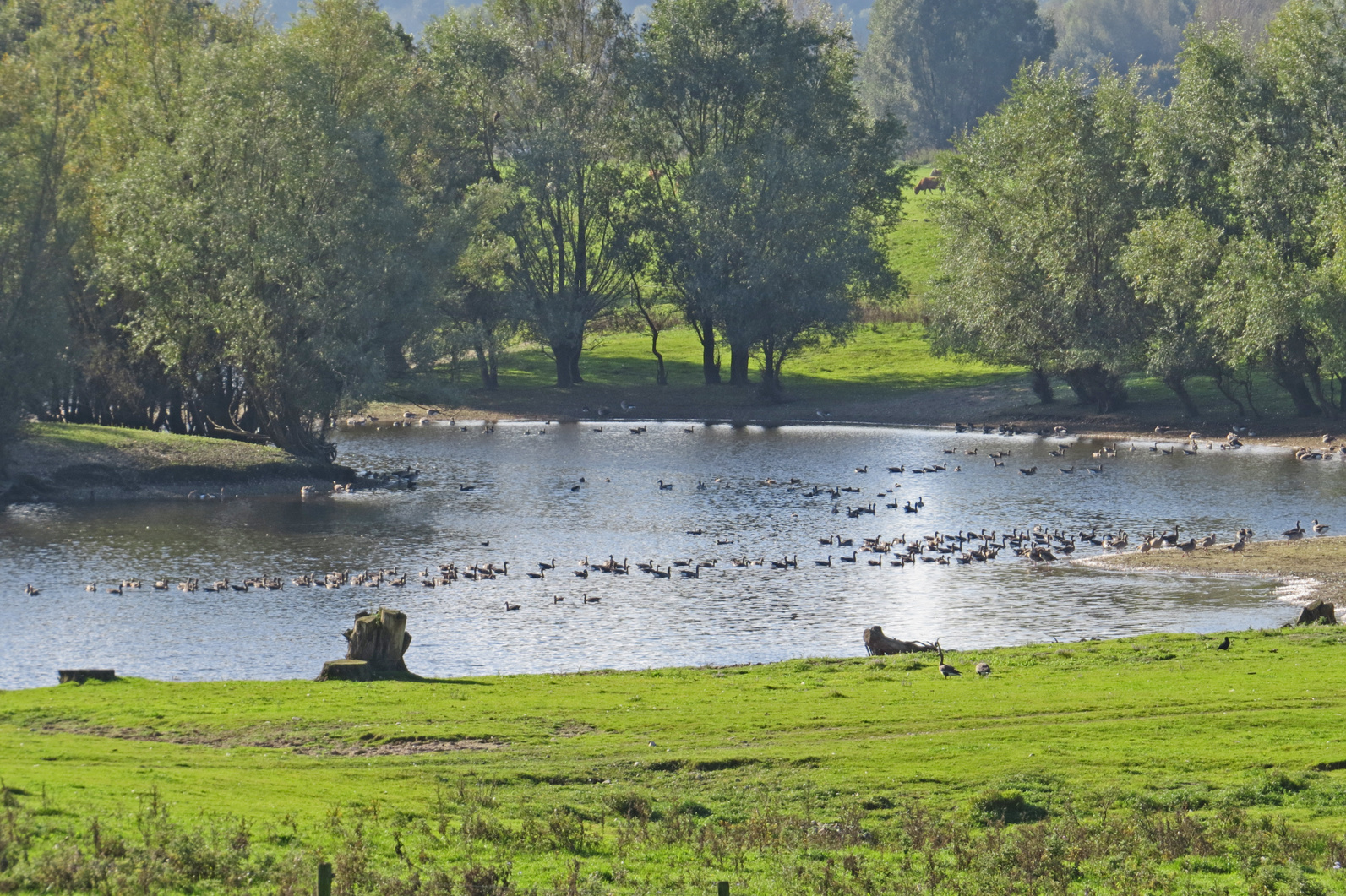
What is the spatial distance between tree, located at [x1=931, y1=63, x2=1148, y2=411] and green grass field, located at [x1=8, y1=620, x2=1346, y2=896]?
66.8 meters

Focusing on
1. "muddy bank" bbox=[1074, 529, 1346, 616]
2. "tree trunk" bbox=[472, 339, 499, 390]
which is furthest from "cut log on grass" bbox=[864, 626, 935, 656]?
"tree trunk" bbox=[472, 339, 499, 390]

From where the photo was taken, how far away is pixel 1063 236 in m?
103

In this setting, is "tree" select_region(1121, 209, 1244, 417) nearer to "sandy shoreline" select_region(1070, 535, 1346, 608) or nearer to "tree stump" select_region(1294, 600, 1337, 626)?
"sandy shoreline" select_region(1070, 535, 1346, 608)

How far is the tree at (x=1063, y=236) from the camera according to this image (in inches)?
3989

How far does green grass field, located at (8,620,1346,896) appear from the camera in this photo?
18.8m

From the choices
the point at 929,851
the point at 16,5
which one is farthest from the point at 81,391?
the point at 929,851

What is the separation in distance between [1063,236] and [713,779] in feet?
278

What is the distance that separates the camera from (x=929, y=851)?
20625 millimetres

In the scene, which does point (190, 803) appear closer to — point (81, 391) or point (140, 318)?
point (140, 318)

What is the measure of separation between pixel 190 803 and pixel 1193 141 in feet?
296

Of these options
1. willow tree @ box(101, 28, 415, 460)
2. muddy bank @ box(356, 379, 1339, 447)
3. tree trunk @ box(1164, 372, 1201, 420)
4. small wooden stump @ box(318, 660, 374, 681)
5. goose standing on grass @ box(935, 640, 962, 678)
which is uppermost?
willow tree @ box(101, 28, 415, 460)

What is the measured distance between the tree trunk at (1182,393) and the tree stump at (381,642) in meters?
76.6

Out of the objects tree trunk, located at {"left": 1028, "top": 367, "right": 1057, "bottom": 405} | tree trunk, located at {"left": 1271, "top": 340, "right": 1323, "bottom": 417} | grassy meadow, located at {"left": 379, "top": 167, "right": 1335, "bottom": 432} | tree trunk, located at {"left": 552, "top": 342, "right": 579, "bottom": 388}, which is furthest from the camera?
tree trunk, located at {"left": 552, "top": 342, "right": 579, "bottom": 388}

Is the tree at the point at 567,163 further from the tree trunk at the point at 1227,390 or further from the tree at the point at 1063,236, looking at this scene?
the tree trunk at the point at 1227,390
